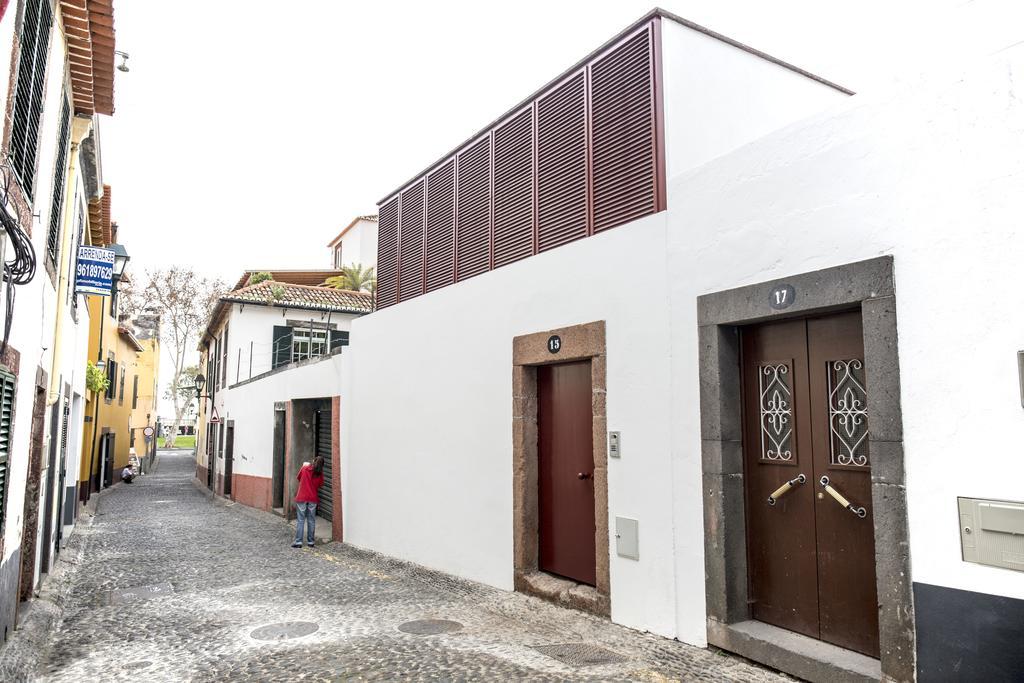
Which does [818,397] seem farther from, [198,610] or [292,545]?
[292,545]

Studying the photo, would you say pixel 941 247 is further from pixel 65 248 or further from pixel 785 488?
pixel 65 248

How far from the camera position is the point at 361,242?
92.9 feet

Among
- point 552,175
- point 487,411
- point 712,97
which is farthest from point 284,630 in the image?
point 712,97

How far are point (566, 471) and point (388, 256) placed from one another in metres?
5.46

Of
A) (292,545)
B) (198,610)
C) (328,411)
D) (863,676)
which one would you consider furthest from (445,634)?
(328,411)

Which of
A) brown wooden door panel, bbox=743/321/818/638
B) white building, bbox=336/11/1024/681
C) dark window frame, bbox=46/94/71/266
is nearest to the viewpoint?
white building, bbox=336/11/1024/681

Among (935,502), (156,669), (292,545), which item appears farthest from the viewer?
(292,545)

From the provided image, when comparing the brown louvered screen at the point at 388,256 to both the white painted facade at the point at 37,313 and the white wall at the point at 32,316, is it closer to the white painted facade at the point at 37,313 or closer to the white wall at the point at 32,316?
the white painted facade at the point at 37,313

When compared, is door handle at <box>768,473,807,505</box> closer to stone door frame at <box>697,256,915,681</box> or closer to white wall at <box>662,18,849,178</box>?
stone door frame at <box>697,256,915,681</box>

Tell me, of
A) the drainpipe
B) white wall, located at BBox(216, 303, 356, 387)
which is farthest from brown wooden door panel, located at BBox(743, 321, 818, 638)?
white wall, located at BBox(216, 303, 356, 387)

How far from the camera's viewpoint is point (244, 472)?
18.7 metres

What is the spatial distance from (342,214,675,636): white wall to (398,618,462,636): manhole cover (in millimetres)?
1148

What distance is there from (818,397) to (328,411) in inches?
433

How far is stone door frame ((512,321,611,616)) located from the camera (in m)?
6.45
